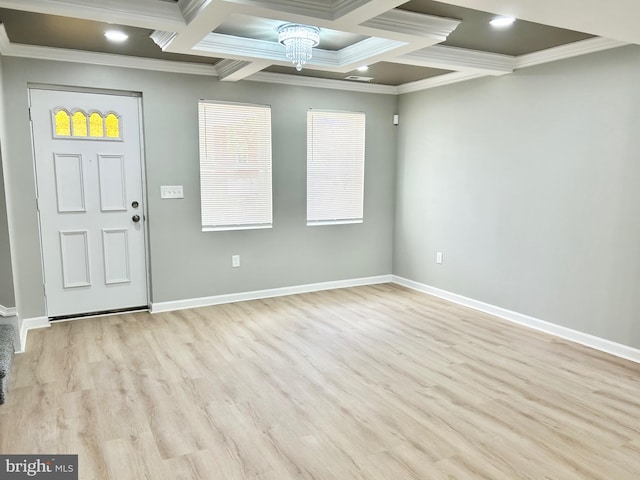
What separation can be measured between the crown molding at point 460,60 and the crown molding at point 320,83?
1450mm

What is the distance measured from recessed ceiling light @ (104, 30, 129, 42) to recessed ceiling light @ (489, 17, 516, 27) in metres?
2.70

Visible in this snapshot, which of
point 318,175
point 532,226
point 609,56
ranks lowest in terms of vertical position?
point 532,226

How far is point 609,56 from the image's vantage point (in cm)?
360

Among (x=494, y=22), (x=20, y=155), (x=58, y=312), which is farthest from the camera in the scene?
(x=58, y=312)

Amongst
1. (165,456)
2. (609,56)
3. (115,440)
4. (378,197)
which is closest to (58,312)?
(115,440)

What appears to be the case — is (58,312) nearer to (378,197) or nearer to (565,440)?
(378,197)

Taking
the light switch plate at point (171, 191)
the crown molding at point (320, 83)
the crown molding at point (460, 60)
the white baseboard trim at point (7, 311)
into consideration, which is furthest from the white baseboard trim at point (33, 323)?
the crown molding at point (460, 60)

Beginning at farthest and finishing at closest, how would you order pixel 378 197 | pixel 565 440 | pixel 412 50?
pixel 378 197
pixel 412 50
pixel 565 440

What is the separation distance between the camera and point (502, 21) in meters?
3.19

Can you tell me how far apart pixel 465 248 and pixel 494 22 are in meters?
2.43

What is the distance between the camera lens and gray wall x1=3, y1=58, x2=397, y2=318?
4113 mm

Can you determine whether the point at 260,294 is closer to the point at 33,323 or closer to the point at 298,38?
the point at 33,323

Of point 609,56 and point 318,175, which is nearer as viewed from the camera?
point 609,56

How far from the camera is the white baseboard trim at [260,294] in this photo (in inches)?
190
